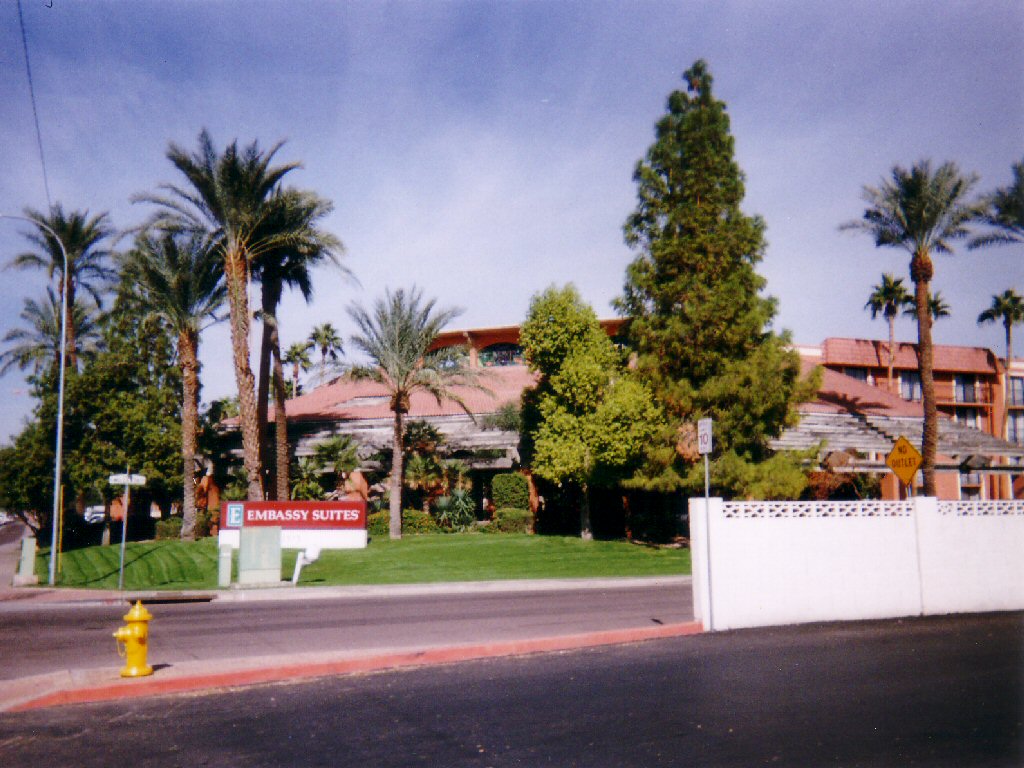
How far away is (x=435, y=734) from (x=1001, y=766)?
432 centimetres

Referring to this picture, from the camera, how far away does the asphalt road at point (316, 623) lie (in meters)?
11.8

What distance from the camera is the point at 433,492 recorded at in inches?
1387

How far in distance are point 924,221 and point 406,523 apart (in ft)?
74.5

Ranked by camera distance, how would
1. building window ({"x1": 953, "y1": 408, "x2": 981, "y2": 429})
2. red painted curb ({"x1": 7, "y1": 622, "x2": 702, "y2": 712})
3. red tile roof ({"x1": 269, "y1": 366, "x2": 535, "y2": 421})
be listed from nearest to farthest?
red painted curb ({"x1": 7, "y1": 622, "x2": 702, "y2": 712}) → red tile roof ({"x1": 269, "y1": 366, "x2": 535, "y2": 421}) → building window ({"x1": 953, "y1": 408, "x2": 981, "y2": 429})

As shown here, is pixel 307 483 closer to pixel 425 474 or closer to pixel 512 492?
pixel 425 474

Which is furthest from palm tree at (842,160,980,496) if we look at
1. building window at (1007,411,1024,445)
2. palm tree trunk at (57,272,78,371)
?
building window at (1007,411,1024,445)

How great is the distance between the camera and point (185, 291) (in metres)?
33.3

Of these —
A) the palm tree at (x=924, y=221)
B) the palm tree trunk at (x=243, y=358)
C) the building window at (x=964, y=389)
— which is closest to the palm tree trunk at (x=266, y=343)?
the palm tree trunk at (x=243, y=358)

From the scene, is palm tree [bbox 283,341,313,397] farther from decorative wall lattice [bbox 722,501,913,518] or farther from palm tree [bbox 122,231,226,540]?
decorative wall lattice [bbox 722,501,913,518]

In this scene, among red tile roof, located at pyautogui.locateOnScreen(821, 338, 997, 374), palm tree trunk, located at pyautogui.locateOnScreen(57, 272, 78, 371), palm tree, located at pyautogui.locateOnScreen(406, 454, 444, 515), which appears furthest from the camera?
red tile roof, located at pyautogui.locateOnScreen(821, 338, 997, 374)

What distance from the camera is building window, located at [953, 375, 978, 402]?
6306 centimetres

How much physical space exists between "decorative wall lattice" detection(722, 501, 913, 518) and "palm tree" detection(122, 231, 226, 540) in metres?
25.8

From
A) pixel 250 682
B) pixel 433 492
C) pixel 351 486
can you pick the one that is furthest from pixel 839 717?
pixel 351 486

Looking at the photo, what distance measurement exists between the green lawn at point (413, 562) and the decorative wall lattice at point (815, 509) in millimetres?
11201
